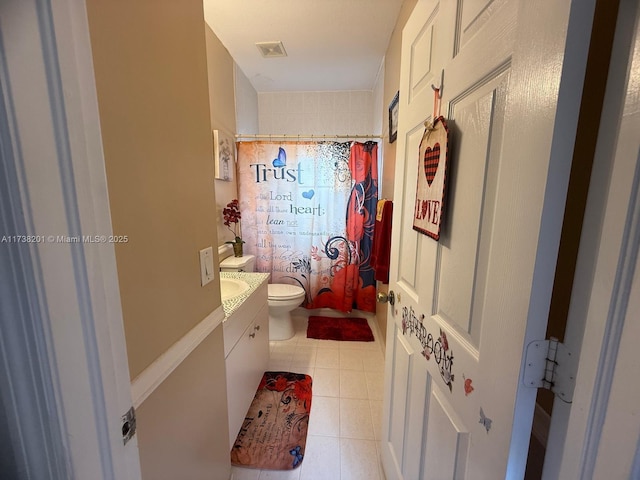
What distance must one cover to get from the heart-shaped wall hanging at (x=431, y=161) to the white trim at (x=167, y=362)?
873 mm

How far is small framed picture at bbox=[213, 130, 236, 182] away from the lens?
6.97ft

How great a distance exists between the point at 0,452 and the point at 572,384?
3.02 feet

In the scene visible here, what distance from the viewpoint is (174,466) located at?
0.78 m

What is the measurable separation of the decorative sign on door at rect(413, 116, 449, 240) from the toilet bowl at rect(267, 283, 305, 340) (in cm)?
166

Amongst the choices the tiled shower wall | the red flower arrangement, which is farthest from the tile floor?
the tiled shower wall

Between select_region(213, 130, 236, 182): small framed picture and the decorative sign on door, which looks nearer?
the decorative sign on door

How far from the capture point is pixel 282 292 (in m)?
2.42

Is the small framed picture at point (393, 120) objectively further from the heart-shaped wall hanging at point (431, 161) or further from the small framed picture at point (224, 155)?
the small framed picture at point (224, 155)

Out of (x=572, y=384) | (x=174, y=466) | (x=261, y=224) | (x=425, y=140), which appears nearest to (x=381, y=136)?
(x=261, y=224)

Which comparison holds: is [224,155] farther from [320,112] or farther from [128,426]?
[128,426]

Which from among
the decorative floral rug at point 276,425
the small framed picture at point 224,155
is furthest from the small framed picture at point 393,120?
the decorative floral rug at point 276,425

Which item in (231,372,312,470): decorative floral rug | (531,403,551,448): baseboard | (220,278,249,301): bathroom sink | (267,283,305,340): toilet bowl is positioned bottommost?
(231,372,312,470): decorative floral rug

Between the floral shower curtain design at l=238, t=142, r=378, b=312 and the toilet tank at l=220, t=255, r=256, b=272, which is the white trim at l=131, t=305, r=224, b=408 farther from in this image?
the floral shower curtain design at l=238, t=142, r=378, b=312

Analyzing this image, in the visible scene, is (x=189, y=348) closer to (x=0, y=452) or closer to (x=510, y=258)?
(x=0, y=452)
